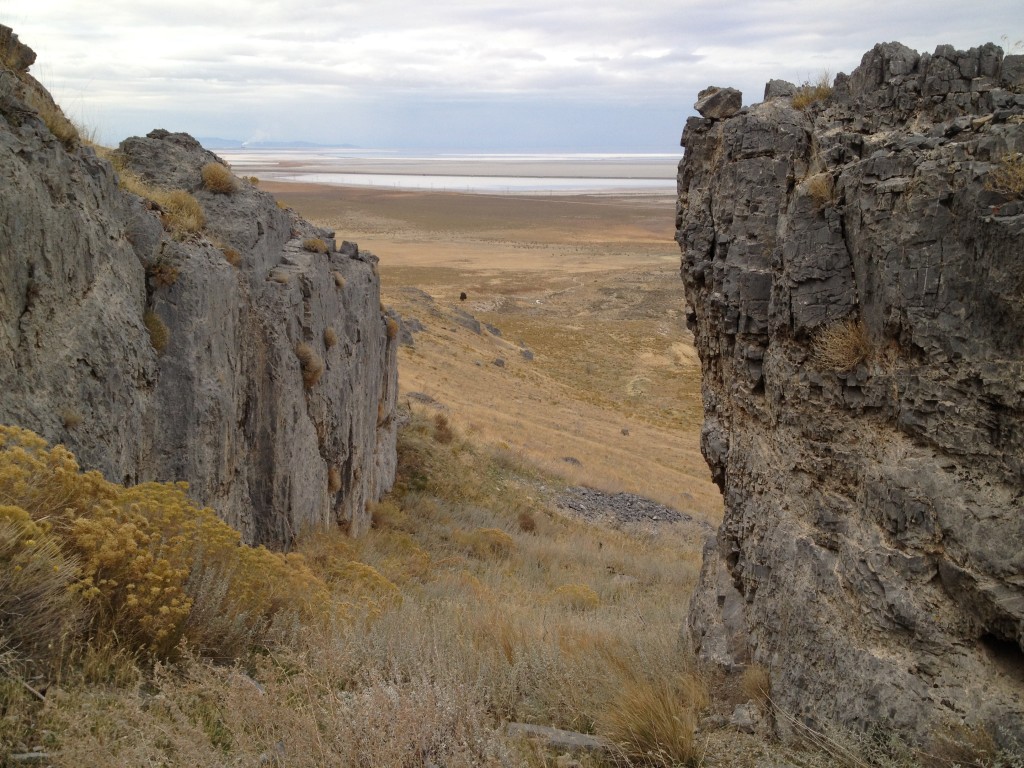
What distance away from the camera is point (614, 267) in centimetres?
8488

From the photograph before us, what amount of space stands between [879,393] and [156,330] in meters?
6.90

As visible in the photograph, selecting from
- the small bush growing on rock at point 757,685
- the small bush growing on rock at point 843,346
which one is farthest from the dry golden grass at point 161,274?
the small bush growing on rock at point 757,685

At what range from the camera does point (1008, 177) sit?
4664 millimetres

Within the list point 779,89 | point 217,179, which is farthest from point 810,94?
point 217,179

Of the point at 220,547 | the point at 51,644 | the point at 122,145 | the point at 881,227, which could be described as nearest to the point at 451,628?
the point at 220,547

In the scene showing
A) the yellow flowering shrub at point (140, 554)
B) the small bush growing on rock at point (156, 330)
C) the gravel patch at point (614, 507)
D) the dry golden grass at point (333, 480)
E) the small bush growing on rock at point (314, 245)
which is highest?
the small bush growing on rock at point (314, 245)

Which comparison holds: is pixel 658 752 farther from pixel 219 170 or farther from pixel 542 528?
pixel 542 528

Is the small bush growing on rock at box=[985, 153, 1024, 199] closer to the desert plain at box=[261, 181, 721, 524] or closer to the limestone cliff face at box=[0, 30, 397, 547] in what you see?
the limestone cliff face at box=[0, 30, 397, 547]

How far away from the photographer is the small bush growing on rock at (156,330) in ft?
27.5

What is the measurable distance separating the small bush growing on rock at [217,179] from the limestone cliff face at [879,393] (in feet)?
24.2

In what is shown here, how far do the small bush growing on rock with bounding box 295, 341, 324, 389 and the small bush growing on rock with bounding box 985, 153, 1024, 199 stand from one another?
9.13 m

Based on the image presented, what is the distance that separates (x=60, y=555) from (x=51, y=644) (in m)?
0.55

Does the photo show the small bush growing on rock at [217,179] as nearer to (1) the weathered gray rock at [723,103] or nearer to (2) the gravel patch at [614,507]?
(1) the weathered gray rock at [723,103]

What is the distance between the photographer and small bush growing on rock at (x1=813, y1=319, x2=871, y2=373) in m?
5.64
